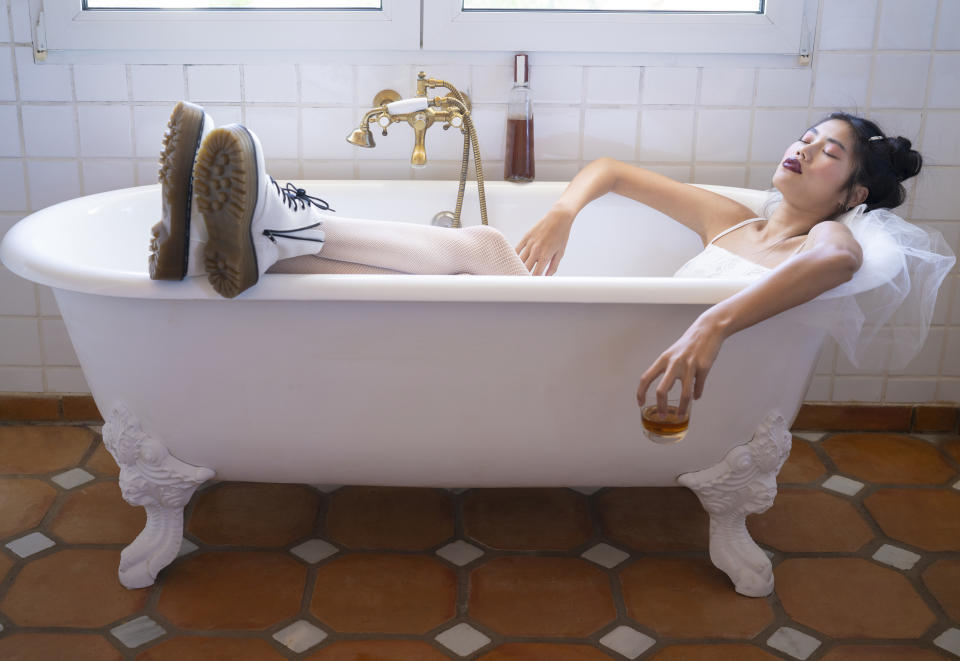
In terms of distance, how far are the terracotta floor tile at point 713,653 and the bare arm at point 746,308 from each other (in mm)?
457

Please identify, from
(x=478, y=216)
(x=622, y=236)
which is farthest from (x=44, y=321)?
(x=622, y=236)

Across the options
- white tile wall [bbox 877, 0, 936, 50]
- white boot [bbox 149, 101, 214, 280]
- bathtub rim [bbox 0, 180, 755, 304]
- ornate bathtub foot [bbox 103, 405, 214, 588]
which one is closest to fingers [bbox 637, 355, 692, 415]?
bathtub rim [bbox 0, 180, 755, 304]

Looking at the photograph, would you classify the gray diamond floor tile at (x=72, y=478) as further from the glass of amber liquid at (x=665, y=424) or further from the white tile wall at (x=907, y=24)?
the white tile wall at (x=907, y=24)

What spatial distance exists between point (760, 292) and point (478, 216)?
931mm

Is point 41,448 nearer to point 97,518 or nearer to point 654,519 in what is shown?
point 97,518

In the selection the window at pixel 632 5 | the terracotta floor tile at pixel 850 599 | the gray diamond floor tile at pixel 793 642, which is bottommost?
the gray diamond floor tile at pixel 793 642

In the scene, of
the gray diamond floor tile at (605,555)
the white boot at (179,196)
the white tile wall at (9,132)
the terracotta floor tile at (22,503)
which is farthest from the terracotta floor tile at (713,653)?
the white tile wall at (9,132)

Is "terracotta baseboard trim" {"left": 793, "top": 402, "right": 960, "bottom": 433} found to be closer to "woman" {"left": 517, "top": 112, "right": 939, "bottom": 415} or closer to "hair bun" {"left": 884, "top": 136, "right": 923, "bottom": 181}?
"woman" {"left": 517, "top": 112, "right": 939, "bottom": 415}

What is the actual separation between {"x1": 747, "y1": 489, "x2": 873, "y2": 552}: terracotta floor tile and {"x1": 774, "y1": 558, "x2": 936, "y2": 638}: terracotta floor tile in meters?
0.06

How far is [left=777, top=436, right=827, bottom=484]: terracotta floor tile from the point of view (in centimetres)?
223

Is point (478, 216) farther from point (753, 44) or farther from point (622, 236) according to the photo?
point (753, 44)

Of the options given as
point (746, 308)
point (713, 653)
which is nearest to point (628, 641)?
point (713, 653)

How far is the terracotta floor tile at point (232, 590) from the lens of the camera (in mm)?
1653

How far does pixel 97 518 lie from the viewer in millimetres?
1989
